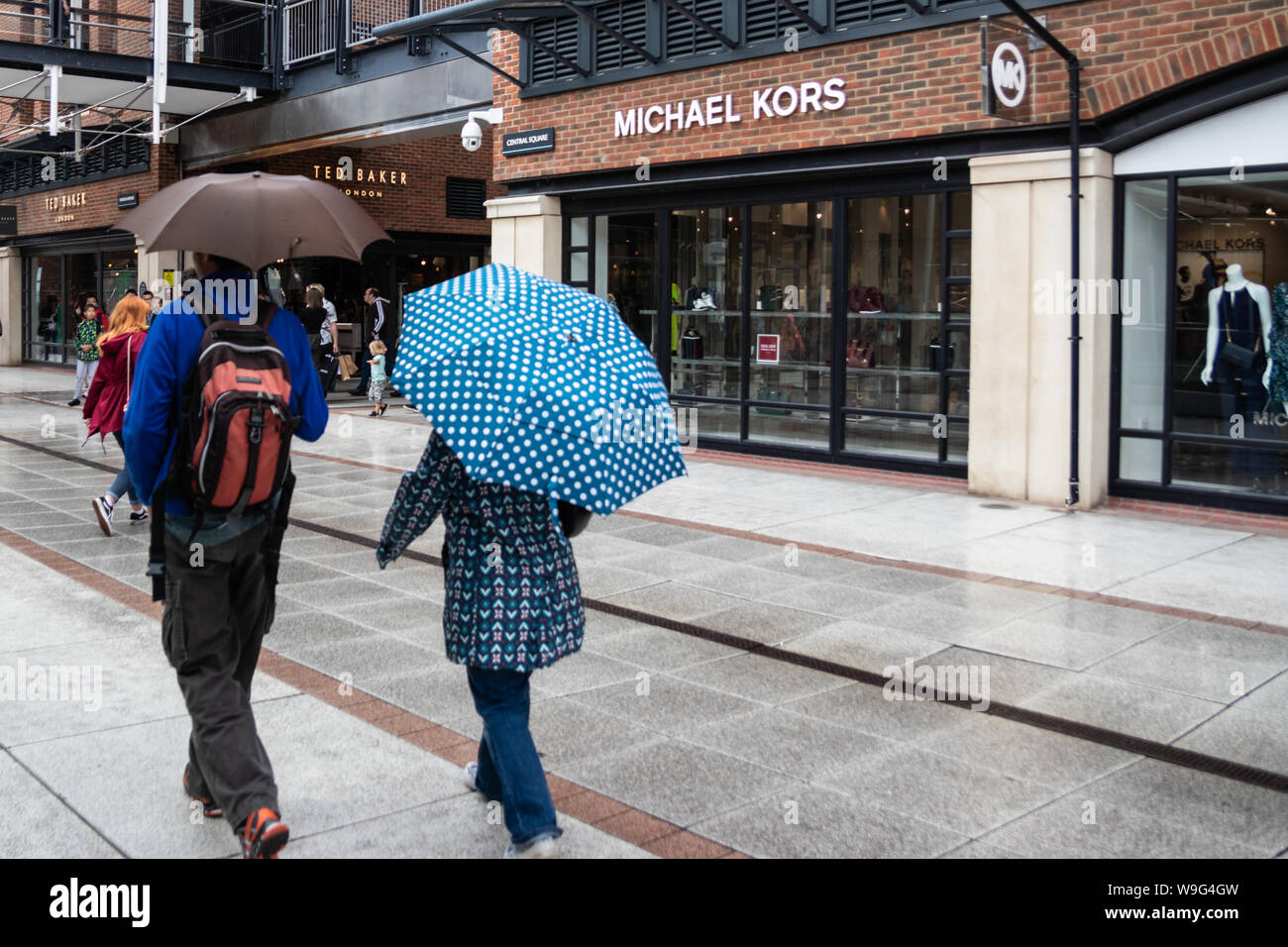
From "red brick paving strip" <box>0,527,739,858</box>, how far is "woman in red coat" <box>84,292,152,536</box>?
235 cm

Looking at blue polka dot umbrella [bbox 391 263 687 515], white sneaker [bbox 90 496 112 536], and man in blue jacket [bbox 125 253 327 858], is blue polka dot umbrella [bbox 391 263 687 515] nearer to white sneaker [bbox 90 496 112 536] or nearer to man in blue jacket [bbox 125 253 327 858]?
man in blue jacket [bbox 125 253 327 858]

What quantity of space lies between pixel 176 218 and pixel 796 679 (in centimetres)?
341

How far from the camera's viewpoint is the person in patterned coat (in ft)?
12.0

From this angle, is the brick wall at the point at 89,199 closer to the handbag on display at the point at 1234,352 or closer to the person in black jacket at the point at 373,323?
the person in black jacket at the point at 373,323

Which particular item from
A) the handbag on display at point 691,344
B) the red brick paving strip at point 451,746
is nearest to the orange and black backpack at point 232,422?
the red brick paving strip at point 451,746

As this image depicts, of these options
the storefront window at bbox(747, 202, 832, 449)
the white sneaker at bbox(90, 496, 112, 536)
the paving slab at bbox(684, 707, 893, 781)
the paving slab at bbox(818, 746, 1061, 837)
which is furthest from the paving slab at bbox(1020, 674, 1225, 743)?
the storefront window at bbox(747, 202, 832, 449)

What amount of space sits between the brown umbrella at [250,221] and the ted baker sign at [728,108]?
343 inches

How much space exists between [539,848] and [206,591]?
4.22 ft

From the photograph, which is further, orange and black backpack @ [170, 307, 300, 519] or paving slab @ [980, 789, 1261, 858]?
paving slab @ [980, 789, 1261, 858]

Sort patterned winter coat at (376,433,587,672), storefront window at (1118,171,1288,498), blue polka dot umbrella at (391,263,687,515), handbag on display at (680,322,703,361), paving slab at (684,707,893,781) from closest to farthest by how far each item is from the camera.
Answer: blue polka dot umbrella at (391,263,687,515) < patterned winter coat at (376,433,587,672) < paving slab at (684,707,893,781) < storefront window at (1118,171,1288,498) < handbag on display at (680,322,703,361)

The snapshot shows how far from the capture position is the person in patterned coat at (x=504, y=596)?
366 cm

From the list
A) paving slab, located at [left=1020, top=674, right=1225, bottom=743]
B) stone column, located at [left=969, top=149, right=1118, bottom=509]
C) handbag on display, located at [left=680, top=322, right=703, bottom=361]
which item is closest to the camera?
paving slab, located at [left=1020, top=674, right=1225, bottom=743]

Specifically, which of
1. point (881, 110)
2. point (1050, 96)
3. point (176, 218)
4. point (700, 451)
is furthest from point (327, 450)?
point (176, 218)

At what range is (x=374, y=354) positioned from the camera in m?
20.0
